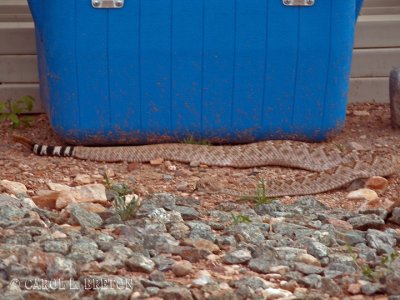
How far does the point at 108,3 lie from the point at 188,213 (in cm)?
219

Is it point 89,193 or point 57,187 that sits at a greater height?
point 89,193

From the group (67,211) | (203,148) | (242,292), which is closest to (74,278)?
(242,292)

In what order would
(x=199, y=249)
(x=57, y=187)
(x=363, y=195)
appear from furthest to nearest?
(x=363, y=195)
(x=57, y=187)
(x=199, y=249)

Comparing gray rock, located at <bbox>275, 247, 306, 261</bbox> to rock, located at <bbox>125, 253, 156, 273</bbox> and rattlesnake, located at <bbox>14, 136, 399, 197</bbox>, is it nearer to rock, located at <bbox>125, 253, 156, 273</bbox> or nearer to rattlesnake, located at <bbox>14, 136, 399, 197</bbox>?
rock, located at <bbox>125, 253, 156, 273</bbox>

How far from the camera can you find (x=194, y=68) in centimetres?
785

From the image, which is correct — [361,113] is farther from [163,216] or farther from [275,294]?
[275,294]

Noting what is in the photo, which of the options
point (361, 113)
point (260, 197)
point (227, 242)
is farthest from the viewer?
point (361, 113)

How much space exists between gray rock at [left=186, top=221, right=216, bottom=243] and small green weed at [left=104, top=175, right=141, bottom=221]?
1.14ft

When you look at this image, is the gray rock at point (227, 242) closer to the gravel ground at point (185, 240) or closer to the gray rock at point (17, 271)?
the gravel ground at point (185, 240)

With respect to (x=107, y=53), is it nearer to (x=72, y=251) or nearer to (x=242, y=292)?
(x=72, y=251)

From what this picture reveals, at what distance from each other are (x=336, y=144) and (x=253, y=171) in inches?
29.0

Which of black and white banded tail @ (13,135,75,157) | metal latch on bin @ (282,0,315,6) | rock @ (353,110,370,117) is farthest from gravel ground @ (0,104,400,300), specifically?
rock @ (353,110,370,117)

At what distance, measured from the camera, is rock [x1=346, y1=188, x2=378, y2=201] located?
22.5 feet

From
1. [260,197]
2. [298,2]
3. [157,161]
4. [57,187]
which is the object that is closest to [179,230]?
[260,197]
